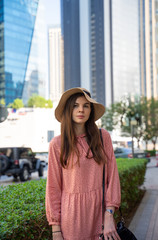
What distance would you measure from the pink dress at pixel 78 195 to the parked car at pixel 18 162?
11549mm

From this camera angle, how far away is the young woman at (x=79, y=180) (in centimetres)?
177

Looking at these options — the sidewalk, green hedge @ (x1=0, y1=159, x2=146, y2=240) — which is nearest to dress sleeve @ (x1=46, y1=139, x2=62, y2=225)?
green hedge @ (x1=0, y1=159, x2=146, y2=240)

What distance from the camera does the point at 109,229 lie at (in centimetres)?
178

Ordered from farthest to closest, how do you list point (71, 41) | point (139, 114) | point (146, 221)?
point (71, 41) < point (139, 114) < point (146, 221)

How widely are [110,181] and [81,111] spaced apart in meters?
0.47

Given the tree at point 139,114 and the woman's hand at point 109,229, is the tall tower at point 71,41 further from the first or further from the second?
the woman's hand at point 109,229

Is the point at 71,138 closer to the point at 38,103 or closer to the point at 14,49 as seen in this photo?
the point at 38,103

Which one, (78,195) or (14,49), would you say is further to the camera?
(14,49)

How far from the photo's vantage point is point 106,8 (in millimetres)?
126312

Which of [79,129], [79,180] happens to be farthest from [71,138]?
[79,180]

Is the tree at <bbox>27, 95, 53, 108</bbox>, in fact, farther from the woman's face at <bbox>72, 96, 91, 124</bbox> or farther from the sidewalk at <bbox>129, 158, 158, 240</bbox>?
the woman's face at <bbox>72, 96, 91, 124</bbox>

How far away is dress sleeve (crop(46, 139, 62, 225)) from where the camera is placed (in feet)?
5.88

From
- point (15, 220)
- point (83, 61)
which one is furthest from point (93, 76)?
point (15, 220)

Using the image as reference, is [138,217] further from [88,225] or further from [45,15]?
[45,15]
